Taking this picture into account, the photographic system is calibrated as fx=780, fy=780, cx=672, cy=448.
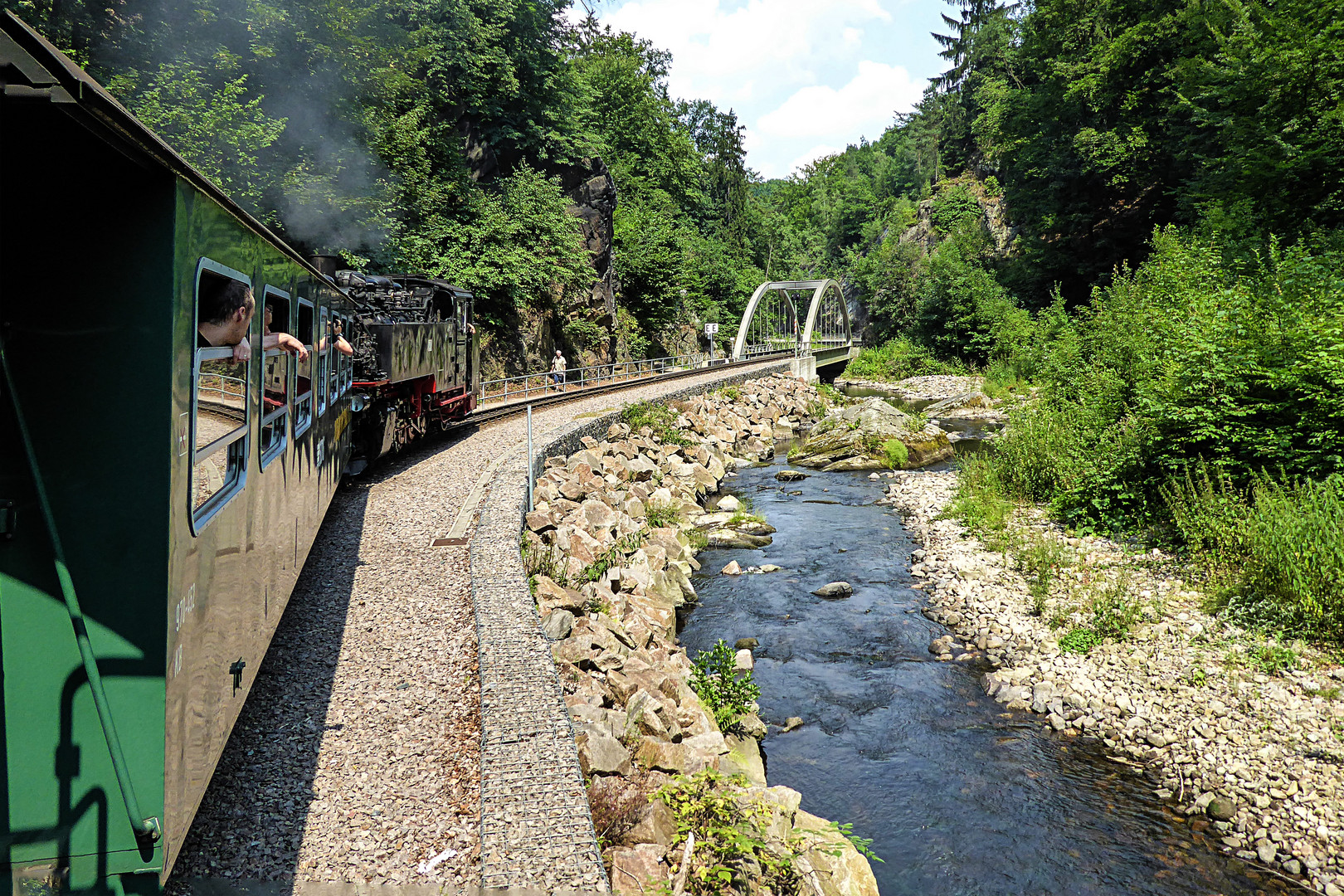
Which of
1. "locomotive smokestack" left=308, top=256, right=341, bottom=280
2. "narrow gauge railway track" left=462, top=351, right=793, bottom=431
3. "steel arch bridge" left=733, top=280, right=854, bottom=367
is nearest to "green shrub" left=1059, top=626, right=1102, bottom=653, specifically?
"narrow gauge railway track" left=462, top=351, right=793, bottom=431

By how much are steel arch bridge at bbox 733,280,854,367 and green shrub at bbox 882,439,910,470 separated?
2294 cm

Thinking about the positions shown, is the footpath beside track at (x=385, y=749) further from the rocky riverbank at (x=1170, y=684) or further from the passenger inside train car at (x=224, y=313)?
the rocky riverbank at (x=1170, y=684)

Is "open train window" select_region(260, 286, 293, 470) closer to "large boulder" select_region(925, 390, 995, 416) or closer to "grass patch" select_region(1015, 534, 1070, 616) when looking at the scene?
"grass patch" select_region(1015, 534, 1070, 616)

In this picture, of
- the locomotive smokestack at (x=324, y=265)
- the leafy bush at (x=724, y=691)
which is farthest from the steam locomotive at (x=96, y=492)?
the locomotive smokestack at (x=324, y=265)

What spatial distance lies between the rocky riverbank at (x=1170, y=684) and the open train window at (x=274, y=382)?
8399mm

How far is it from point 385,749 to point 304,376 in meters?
3.67

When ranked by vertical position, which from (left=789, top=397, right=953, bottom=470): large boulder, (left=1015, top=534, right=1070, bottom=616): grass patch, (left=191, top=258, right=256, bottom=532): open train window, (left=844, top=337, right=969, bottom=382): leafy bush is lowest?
(left=1015, top=534, right=1070, bottom=616): grass patch

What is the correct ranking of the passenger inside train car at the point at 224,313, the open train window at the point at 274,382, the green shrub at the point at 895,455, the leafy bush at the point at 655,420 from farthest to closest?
the green shrub at the point at 895,455
the leafy bush at the point at 655,420
the open train window at the point at 274,382
the passenger inside train car at the point at 224,313

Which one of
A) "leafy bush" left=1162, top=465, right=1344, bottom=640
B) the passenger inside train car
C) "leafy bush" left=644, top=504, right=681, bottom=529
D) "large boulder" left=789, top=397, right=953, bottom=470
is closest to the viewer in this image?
the passenger inside train car

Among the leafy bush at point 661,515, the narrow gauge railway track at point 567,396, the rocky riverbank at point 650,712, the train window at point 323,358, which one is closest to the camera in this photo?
the rocky riverbank at point 650,712

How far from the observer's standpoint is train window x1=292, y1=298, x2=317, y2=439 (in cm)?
671

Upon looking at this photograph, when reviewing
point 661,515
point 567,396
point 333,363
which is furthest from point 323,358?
point 567,396

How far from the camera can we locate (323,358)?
28.4 ft

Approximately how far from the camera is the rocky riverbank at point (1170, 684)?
273 inches
